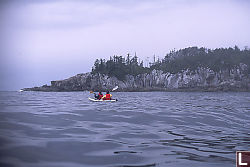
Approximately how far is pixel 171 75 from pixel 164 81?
5.68 meters

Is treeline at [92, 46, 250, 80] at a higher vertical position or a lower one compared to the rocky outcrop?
higher

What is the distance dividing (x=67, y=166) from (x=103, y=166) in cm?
93

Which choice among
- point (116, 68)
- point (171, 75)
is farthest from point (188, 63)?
point (116, 68)

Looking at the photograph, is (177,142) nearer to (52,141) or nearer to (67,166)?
(67,166)

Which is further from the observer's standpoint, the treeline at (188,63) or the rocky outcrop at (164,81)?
the treeline at (188,63)

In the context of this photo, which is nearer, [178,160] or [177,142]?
[178,160]

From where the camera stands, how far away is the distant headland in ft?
357

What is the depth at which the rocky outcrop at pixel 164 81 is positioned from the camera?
347 feet

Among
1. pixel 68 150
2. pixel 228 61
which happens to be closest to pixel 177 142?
pixel 68 150

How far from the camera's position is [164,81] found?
11862cm

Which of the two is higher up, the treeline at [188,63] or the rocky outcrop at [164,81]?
the treeline at [188,63]

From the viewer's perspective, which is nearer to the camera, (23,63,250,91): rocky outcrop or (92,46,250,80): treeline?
(23,63,250,91): rocky outcrop

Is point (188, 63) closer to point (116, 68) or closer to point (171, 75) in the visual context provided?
point (171, 75)

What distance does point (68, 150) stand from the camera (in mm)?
6113
